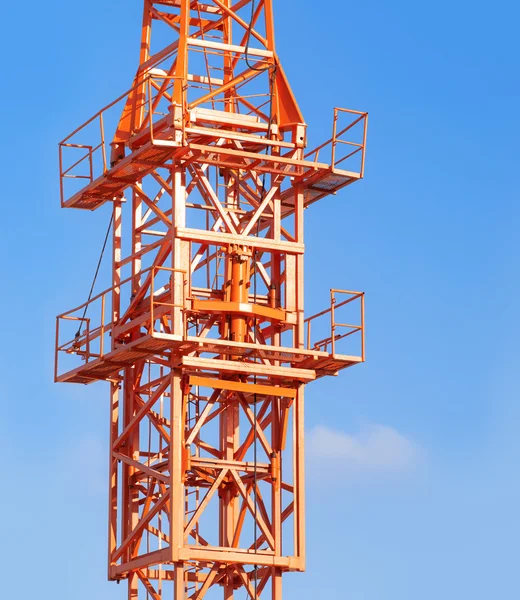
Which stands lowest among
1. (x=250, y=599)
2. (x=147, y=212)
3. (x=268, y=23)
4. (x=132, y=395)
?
(x=250, y=599)

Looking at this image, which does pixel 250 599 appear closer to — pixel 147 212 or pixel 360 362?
pixel 360 362

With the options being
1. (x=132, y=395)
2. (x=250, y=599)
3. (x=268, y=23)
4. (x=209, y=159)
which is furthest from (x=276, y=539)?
(x=268, y=23)

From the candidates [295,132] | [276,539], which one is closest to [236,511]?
[276,539]

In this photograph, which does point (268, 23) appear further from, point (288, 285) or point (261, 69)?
point (288, 285)

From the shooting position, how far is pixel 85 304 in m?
66.9

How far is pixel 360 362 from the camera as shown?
215 feet

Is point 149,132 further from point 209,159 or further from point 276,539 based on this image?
point 276,539

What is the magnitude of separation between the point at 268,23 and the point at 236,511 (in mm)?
13479

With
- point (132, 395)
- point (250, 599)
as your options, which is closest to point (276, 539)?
point (250, 599)

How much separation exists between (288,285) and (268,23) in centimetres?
748

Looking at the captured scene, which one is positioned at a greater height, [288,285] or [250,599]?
[288,285]

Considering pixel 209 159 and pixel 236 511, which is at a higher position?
pixel 209 159

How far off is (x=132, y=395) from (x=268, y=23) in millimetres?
10921

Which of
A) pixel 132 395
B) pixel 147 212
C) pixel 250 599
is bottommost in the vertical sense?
pixel 250 599
